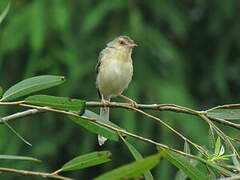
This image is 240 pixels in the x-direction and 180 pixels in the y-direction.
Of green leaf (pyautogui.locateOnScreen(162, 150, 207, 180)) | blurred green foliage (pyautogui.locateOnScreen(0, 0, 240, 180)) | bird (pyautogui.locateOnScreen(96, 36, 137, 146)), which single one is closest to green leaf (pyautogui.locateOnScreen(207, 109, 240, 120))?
green leaf (pyautogui.locateOnScreen(162, 150, 207, 180))

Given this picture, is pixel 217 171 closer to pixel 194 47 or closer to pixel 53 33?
pixel 53 33

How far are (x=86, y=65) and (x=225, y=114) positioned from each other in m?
5.44

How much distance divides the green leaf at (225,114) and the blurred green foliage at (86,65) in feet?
15.3

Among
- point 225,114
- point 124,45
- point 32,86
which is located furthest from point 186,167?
point 124,45

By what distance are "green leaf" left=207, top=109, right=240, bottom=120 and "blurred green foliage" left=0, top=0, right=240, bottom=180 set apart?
4671 mm

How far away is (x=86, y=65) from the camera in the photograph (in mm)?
7992

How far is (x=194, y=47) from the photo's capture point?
34.1 ft

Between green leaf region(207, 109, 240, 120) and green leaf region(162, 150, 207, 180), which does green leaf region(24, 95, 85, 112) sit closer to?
green leaf region(162, 150, 207, 180)

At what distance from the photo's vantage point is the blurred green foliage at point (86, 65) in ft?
25.4

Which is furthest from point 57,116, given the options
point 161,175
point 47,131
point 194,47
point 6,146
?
point 194,47

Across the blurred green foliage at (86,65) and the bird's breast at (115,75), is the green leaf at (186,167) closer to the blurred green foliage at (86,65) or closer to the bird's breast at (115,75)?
the bird's breast at (115,75)

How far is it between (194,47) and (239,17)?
1.17 metres

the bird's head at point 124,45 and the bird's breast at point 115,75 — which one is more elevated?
the bird's head at point 124,45

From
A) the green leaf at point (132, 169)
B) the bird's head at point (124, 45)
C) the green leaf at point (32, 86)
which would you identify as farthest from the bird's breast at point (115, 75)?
the green leaf at point (132, 169)
